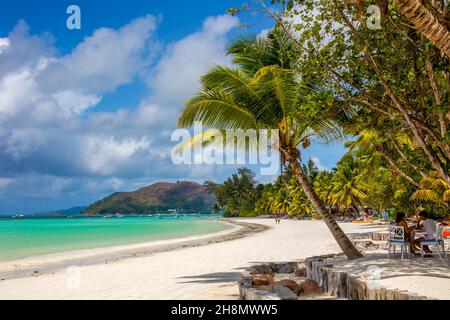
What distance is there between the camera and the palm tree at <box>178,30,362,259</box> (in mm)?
9172

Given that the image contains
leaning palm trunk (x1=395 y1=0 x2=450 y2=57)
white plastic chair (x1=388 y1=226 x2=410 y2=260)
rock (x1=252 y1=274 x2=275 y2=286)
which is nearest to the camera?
leaning palm trunk (x1=395 y1=0 x2=450 y2=57)

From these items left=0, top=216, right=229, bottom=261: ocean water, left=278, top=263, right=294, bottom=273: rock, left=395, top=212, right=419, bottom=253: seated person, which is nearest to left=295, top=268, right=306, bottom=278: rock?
left=278, top=263, right=294, bottom=273: rock

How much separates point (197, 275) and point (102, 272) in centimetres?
315

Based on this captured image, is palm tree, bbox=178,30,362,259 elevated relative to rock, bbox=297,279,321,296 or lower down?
elevated

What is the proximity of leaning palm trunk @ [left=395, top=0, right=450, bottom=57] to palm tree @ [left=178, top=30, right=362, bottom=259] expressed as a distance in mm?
5140

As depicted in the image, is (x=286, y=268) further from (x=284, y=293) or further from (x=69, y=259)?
(x=69, y=259)

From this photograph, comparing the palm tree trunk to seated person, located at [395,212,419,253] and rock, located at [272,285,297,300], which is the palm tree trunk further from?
rock, located at [272,285,297,300]

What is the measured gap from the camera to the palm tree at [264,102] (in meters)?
9.17

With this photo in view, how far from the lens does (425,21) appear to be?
11.9 ft

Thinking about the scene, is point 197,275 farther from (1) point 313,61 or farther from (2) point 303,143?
(1) point 313,61

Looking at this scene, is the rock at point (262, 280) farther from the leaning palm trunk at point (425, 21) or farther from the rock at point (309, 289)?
the leaning palm trunk at point (425, 21)

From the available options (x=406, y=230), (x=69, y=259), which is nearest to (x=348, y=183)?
(x=69, y=259)

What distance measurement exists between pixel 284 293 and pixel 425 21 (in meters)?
4.09
